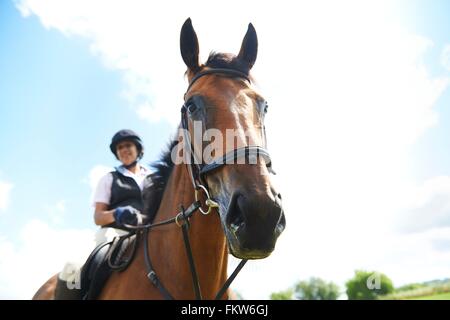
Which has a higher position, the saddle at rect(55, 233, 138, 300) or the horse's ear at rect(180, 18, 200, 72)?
the horse's ear at rect(180, 18, 200, 72)

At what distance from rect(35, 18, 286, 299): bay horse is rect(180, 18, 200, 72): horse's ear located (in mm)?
12

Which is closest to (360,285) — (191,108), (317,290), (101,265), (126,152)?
(317,290)

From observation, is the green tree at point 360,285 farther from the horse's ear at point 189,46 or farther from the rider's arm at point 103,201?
the horse's ear at point 189,46

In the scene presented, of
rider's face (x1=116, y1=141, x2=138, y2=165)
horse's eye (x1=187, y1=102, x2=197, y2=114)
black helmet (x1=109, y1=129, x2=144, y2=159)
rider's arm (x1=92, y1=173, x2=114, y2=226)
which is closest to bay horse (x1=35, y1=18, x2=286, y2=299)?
horse's eye (x1=187, y1=102, x2=197, y2=114)

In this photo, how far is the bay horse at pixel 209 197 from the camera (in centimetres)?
258

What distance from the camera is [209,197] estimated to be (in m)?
3.10

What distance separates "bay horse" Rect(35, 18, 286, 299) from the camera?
2.58 metres

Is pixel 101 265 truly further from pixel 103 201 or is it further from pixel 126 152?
pixel 126 152

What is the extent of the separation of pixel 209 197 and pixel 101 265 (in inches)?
87.3

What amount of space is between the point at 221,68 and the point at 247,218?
6.14 feet

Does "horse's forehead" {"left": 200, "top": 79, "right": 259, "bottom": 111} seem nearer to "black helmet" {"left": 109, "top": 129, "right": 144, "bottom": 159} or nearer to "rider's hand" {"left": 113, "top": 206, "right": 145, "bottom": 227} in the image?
"rider's hand" {"left": 113, "top": 206, "right": 145, "bottom": 227}
